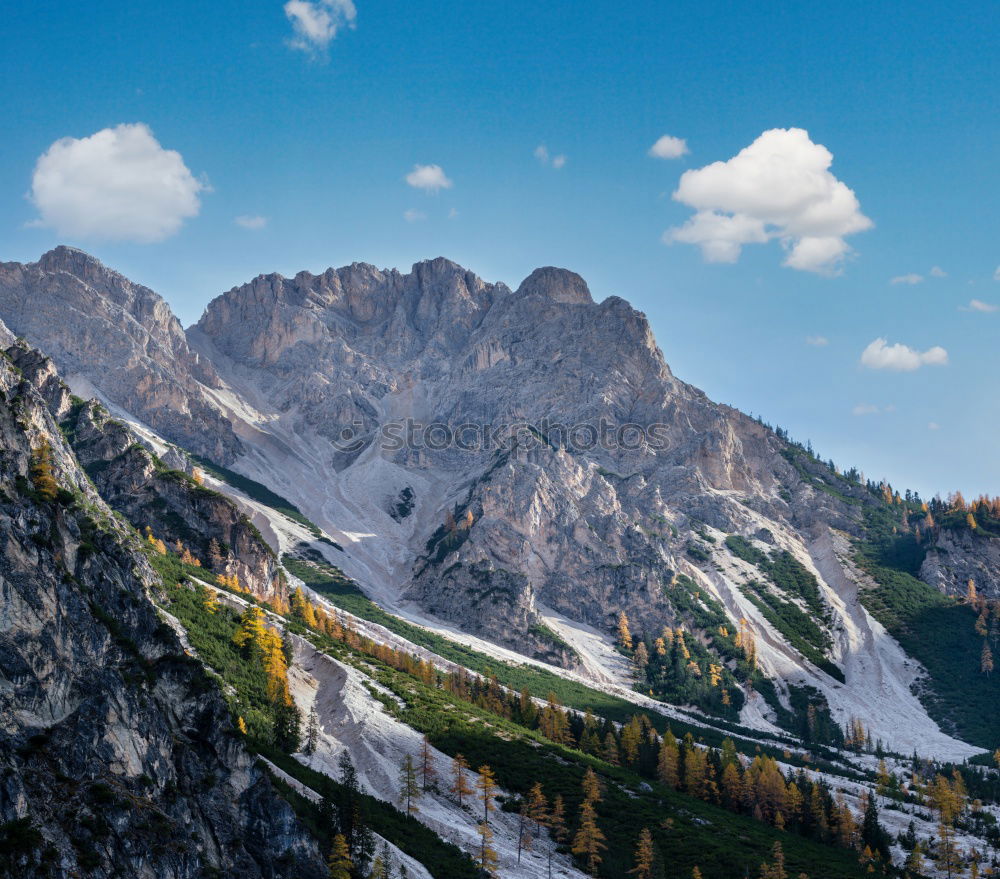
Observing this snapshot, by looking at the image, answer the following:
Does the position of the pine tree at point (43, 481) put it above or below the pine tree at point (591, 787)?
above

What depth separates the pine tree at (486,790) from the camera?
11231cm

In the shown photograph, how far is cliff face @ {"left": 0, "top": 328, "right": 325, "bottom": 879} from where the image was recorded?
58375 mm

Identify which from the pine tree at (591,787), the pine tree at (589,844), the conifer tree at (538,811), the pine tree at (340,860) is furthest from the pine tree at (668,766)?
the pine tree at (340,860)

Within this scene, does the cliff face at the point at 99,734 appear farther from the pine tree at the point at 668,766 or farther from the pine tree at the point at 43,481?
the pine tree at the point at 668,766

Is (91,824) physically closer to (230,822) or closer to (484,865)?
(230,822)

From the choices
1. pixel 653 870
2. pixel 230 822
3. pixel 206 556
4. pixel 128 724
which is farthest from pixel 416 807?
pixel 206 556

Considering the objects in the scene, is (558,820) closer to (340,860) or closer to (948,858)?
(340,860)

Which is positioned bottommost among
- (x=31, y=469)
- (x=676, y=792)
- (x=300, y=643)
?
(x=676, y=792)

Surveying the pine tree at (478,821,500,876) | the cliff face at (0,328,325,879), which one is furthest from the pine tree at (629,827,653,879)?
the cliff face at (0,328,325,879)

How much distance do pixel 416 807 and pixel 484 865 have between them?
533 inches

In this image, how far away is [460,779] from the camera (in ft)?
379

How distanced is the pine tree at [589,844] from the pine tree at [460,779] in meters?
14.3

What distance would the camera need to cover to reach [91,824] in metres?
59.2

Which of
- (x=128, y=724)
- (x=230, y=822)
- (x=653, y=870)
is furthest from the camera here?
(x=653, y=870)
